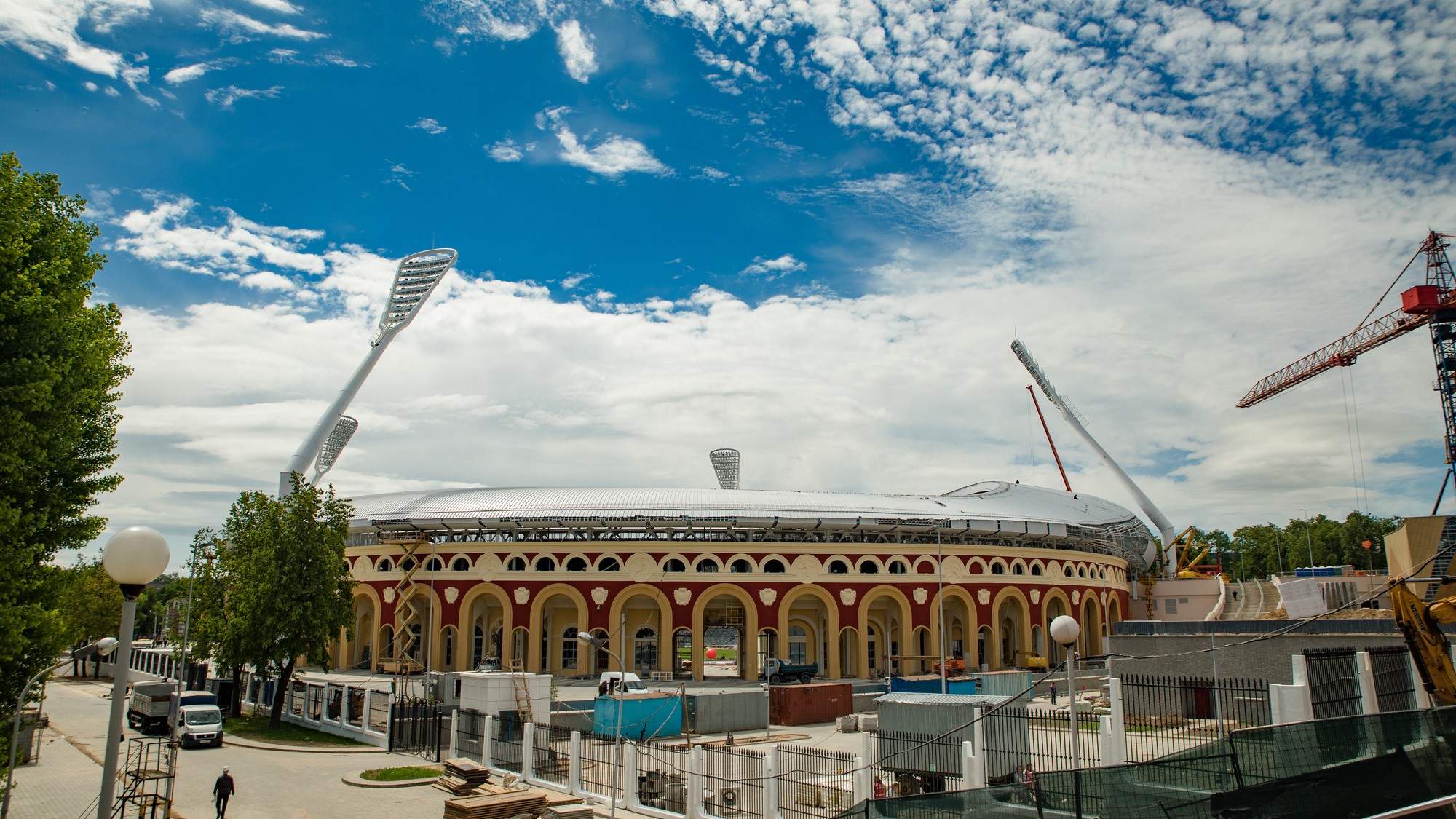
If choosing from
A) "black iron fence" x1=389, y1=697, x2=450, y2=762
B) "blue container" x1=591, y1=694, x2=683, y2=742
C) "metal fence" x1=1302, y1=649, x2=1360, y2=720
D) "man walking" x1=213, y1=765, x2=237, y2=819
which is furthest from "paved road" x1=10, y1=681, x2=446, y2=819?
"metal fence" x1=1302, y1=649, x2=1360, y2=720

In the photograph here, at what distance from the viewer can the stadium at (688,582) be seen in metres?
49.6

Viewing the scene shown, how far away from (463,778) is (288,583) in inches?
638

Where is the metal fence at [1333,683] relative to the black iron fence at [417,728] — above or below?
above

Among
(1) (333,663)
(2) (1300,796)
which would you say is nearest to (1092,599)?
(1) (333,663)

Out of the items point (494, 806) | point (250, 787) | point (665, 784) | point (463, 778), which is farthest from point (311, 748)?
point (665, 784)

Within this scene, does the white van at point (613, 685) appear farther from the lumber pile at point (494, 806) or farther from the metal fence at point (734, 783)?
the lumber pile at point (494, 806)

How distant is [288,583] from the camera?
35.6 metres

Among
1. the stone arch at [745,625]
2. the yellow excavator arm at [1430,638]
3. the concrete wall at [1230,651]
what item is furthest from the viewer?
the stone arch at [745,625]

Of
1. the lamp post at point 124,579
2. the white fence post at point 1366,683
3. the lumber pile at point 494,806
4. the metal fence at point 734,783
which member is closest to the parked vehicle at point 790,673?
the metal fence at point 734,783

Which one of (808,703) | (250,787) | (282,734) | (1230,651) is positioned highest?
(1230,651)

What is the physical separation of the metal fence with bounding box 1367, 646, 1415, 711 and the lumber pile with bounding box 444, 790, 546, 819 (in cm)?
1812

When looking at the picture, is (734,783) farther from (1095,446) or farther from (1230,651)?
(1095,446)

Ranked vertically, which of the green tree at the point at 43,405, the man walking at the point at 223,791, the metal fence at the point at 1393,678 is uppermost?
the green tree at the point at 43,405

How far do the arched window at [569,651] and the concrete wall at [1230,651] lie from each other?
2887cm
